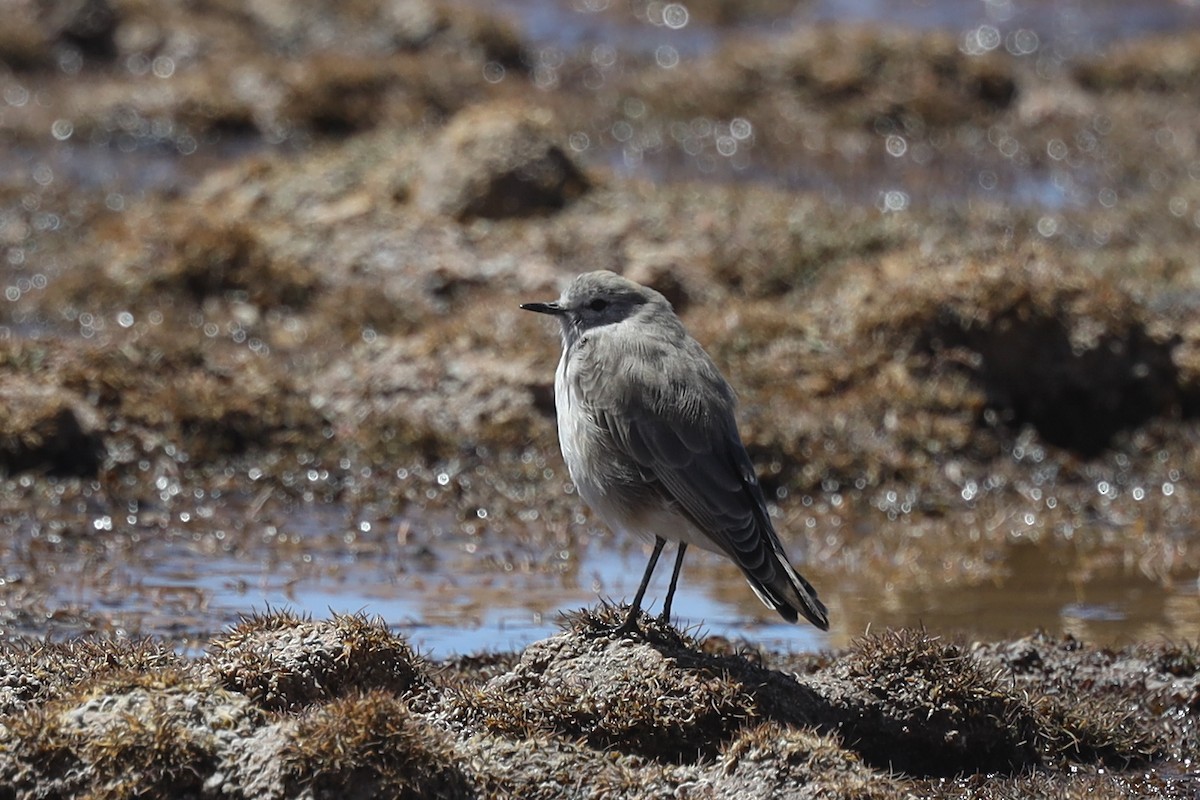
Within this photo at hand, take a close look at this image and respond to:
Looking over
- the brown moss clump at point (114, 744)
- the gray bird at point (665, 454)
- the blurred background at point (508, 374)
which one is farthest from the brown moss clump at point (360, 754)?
the blurred background at point (508, 374)

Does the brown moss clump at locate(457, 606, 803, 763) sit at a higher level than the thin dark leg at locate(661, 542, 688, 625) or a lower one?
lower

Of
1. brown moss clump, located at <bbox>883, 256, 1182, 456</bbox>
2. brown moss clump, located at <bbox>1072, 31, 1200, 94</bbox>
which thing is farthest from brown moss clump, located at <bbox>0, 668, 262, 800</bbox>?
brown moss clump, located at <bbox>1072, 31, 1200, 94</bbox>

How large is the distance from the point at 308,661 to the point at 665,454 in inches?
69.4

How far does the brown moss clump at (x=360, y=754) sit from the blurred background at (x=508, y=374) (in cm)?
188

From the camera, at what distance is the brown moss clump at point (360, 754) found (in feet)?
18.8

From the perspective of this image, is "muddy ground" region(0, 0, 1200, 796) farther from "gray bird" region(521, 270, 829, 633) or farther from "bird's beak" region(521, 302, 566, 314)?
"bird's beak" region(521, 302, 566, 314)

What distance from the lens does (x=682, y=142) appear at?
22438 mm

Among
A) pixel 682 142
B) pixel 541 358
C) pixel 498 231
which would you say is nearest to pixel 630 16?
pixel 682 142

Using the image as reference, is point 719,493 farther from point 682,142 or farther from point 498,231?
point 682,142

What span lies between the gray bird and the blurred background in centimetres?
Result: 48

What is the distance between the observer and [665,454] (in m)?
7.34

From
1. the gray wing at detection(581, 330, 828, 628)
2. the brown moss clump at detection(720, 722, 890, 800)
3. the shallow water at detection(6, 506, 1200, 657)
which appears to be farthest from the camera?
the shallow water at detection(6, 506, 1200, 657)

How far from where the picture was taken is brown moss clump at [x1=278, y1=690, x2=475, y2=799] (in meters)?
5.72

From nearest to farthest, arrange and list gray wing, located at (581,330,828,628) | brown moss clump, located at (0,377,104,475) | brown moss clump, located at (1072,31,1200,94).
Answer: gray wing, located at (581,330,828,628), brown moss clump, located at (0,377,104,475), brown moss clump, located at (1072,31,1200,94)
